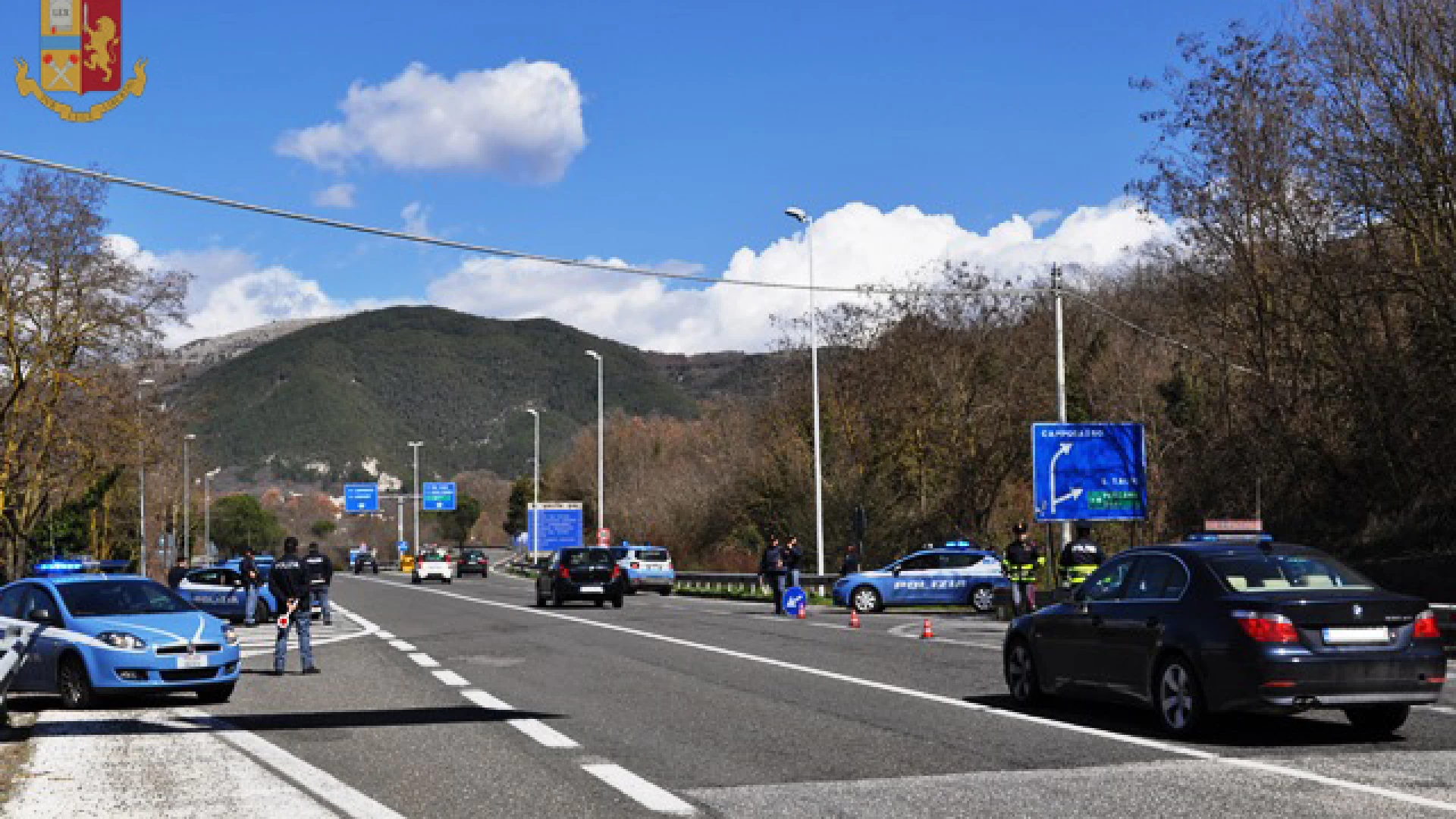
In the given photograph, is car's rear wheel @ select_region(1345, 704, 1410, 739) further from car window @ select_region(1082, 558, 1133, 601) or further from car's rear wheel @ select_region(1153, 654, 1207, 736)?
car window @ select_region(1082, 558, 1133, 601)

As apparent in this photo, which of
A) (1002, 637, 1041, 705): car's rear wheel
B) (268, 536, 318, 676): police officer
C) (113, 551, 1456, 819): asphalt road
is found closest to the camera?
(113, 551, 1456, 819): asphalt road

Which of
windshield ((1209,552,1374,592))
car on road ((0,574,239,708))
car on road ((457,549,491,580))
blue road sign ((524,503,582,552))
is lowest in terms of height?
car on road ((457,549,491,580))

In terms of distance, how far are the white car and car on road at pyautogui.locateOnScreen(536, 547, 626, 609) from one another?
113 feet

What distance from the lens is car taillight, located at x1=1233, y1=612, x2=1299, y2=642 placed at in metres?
10.8

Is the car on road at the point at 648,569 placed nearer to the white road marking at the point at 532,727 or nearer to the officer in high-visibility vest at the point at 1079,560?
the officer in high-visibility vest at the point at 1079,560

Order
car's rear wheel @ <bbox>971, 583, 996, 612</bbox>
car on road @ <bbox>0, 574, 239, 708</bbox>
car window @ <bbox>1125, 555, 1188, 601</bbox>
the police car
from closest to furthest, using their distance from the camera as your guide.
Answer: car window @ <bbox>1125, 555, 1188, 601</bbox> < car on road @ <bbox>0, 574, 239, 708</bbox> < car's rear wheel @ <bbox>971, 583, 996, 612</bbox> < the police car

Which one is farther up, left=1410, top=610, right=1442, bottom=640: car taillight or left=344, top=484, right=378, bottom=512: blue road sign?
left=344, top=484, right=378, bottom=512: blue road sign

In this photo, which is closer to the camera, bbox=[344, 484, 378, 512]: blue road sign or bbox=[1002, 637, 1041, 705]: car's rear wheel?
bbox=[1002, 637, 1041, 705]: car's rear wheel

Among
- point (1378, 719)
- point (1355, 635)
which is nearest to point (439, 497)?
point (1378, 719)

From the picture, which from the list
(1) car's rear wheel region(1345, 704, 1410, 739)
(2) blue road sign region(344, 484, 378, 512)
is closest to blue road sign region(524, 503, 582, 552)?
(2) blue road sign region(344, 484, 378, 512)

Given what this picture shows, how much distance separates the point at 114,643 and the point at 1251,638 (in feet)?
35.5

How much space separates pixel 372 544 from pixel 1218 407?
168521 mm

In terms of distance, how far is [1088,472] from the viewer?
35.6 m

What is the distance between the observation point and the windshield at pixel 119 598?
1606 cm
